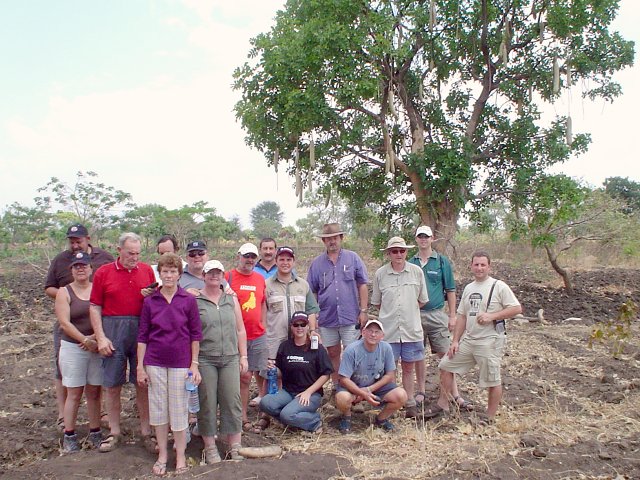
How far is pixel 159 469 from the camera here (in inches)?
163

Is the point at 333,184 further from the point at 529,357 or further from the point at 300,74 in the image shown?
the point at 529,357

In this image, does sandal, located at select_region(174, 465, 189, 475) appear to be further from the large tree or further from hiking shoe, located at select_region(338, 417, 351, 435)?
the large tree

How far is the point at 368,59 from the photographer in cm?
1072

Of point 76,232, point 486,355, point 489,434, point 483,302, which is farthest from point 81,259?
point 489,434

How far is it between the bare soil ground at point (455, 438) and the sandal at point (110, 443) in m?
0.09

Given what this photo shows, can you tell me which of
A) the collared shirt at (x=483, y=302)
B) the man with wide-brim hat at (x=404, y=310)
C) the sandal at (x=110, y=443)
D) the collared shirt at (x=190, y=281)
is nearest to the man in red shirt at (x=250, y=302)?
the collared shirt at (x=190, y=281)

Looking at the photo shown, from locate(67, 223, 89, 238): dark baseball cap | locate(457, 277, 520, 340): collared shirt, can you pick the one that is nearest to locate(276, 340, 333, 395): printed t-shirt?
locate(457, 277, 520, 340): collared shirt

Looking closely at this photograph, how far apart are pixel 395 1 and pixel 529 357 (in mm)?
7329

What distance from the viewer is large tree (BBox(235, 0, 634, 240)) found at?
34.1 ft

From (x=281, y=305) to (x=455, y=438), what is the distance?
6.34ft

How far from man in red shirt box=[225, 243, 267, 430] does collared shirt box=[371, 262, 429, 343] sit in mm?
1136

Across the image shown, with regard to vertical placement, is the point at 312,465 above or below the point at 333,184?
below

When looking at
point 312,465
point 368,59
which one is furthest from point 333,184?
point 312,465

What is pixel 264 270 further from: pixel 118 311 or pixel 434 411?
pixel 434 411
